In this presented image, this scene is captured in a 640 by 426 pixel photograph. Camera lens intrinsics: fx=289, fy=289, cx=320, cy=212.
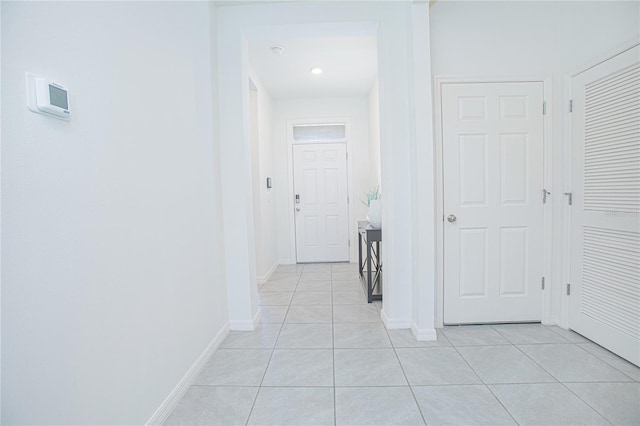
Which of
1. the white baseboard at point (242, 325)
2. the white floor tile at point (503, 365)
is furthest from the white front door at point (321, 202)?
the white floor tile at point (503, 365)

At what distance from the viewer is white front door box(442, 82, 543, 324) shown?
233 centimetres

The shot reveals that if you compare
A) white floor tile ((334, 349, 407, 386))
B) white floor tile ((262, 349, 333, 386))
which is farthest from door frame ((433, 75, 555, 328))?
white floor tile ((262, 349, 333, 386))

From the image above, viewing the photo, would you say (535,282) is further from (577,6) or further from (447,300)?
(577,6)

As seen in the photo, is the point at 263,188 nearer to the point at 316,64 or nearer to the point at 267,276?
the point at 267,276

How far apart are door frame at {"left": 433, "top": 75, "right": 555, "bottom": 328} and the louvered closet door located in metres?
0.15

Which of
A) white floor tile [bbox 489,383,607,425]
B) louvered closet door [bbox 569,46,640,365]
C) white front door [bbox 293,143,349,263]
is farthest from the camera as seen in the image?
white front door [bbox 293,143,349,263]

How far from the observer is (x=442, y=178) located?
235cm

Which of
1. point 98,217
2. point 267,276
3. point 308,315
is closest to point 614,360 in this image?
point 308,315

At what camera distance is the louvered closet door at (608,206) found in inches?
72.6

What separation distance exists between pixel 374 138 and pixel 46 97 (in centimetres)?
376

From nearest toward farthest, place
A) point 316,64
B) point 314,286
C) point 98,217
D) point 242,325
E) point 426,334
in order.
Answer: point 98,217 < point 426,334 < point 242,325 < point 316,64 < point 314,286

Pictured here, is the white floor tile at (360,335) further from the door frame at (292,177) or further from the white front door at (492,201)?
the door frame at (292,177)

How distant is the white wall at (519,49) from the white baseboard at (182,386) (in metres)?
2.71

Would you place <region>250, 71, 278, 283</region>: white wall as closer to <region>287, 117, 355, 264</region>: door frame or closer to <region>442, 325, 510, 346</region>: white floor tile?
<region>287, 117, 355, 264</region>: door frame
